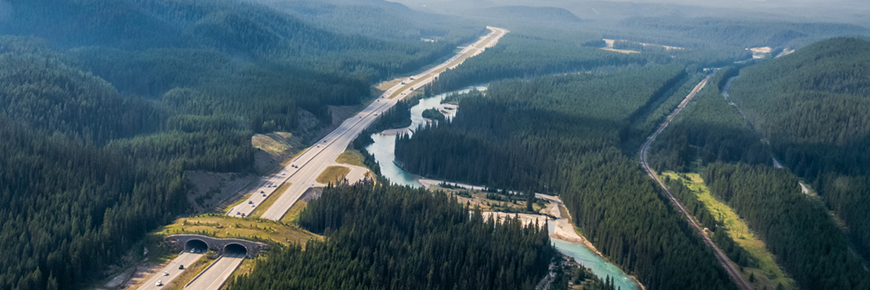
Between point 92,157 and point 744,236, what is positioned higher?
point 92,157

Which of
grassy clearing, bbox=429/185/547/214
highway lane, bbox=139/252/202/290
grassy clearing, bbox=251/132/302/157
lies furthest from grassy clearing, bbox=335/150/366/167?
highway lane, bbox=139/252/202/290

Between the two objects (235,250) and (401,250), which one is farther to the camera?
(235,250)

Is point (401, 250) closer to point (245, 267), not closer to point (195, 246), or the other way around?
point (245, 267)

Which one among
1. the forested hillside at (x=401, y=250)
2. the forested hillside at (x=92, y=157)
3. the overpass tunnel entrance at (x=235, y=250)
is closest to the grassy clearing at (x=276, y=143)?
the forested hillside at (x=92, y=157)

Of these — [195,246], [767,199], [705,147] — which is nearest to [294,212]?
[195,246]

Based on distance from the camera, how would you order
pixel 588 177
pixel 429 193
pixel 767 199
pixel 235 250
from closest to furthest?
1. pixel 235 250
2. pixel 429 193
3. pixel 767 199
4. pixel 588 177

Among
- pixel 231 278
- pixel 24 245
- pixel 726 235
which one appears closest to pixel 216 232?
pixel 231 278

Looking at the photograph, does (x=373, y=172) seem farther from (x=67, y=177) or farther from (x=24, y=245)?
(x=24, y=245)
